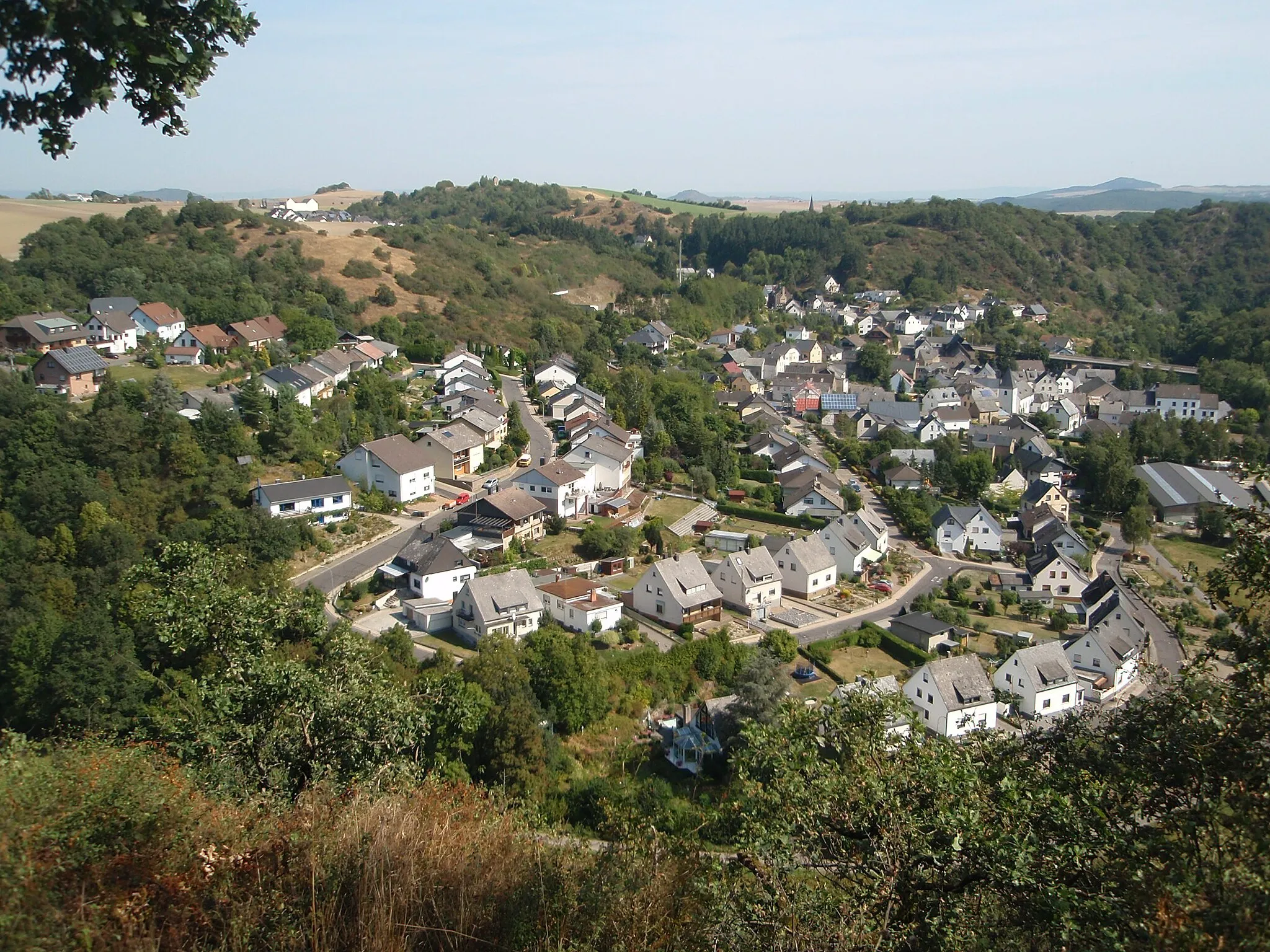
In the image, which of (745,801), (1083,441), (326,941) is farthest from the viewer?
(1083,441)

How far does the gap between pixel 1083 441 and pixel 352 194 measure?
59.7m

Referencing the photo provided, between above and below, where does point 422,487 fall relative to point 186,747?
below

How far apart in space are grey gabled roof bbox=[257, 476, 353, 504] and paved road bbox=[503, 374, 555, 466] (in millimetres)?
4741

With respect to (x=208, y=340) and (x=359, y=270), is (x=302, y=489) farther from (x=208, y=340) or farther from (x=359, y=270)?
(x=359, y=270)

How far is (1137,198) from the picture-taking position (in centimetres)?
11956

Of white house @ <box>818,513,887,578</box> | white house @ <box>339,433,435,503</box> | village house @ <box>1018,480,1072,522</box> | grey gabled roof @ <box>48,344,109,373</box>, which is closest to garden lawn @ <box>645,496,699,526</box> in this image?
white house @ <box>818,513,887,578</box>

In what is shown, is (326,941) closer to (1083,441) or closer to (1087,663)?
(1087,663)

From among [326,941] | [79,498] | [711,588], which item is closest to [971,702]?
[711,588]

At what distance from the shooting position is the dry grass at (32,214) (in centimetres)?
2758

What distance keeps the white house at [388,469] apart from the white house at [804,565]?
700cm

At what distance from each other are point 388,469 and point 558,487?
130 inches

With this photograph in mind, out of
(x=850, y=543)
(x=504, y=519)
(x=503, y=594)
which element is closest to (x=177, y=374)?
(x=504, y=519)

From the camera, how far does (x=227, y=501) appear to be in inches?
560

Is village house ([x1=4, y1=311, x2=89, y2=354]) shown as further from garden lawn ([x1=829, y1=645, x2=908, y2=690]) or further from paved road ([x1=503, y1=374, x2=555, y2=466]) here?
garden lawn ([x1=829, y1=645, x2=908, y2=690])
